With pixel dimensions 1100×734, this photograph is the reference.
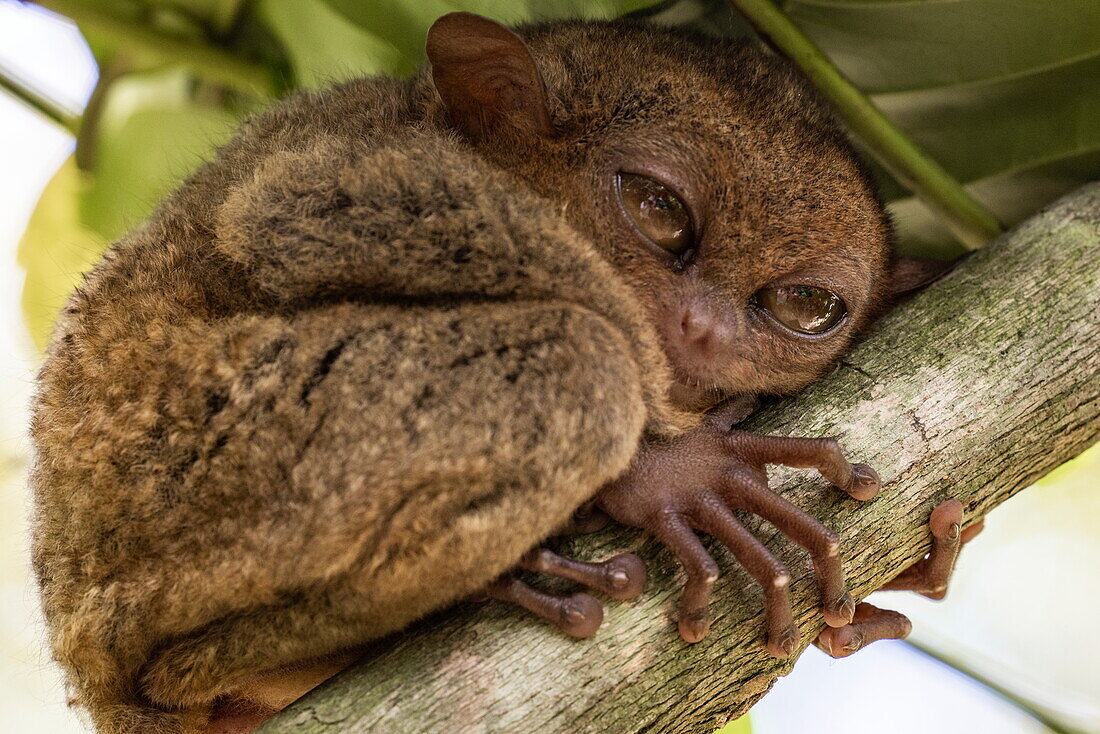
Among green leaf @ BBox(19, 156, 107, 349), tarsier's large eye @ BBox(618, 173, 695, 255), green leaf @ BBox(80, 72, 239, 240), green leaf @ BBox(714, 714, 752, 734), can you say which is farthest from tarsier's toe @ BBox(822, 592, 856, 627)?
green leaf @ BBox(19, 156, 107, 349)

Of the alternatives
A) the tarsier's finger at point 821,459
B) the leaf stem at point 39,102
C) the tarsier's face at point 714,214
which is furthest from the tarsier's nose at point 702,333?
the leaf stem at point 39,102

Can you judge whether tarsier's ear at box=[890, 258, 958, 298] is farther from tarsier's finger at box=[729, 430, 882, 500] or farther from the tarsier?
tarsier's finger at box=[729, 430, 882, 500]

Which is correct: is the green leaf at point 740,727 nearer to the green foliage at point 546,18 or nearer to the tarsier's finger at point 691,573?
the tarsier's finger at point 691,573

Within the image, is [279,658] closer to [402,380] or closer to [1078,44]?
[402,380]

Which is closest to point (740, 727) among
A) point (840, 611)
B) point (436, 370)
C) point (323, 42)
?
point (840, 611)

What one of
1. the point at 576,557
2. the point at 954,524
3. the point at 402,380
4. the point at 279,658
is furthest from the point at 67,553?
the point at 954,524

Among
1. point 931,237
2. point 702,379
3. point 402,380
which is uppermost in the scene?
point 931,237

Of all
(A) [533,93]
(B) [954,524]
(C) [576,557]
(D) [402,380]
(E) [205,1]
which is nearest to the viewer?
(D) [402,380]
